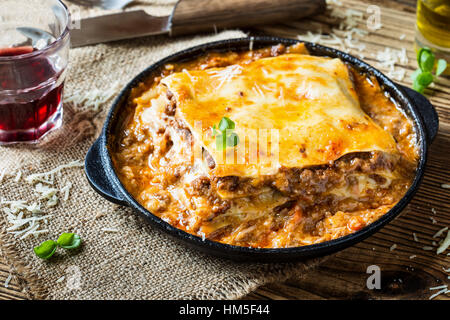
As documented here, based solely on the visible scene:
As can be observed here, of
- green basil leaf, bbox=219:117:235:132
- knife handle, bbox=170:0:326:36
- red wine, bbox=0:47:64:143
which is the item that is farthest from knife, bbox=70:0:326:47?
green basil leaf, bbox=219:117:235:132

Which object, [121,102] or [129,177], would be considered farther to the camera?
[121,102]

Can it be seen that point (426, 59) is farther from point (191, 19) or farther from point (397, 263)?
point (191, 19)

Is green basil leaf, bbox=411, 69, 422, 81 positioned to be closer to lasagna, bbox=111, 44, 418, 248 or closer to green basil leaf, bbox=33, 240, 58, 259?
lasagna, bbox=111, 44, 418, 248

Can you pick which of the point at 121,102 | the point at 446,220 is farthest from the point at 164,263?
the point at 446,220

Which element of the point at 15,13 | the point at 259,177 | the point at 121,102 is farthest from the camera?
the point at 15,13

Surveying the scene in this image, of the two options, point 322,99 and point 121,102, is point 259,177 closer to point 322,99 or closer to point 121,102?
point 322,99

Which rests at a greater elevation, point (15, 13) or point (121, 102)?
point (15, 13)
